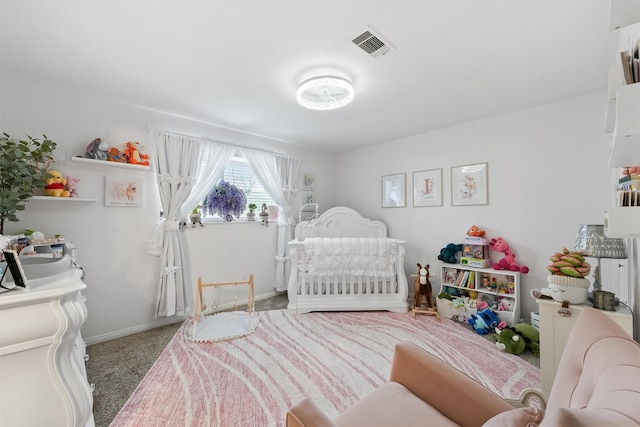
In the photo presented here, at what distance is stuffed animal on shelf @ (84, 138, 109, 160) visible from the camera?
236 centimetres

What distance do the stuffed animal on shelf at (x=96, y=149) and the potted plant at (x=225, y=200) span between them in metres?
1.12

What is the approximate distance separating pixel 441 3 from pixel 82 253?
3.30 metres

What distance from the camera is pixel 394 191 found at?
3900 mm

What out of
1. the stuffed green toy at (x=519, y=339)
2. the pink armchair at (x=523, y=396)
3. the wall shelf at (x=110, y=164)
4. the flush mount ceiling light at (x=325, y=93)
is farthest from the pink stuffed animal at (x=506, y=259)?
the wall shelf at (x=110, y=164)

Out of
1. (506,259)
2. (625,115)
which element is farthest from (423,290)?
(625,115)

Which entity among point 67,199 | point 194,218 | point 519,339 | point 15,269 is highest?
point 67,199

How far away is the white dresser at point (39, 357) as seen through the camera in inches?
36.7

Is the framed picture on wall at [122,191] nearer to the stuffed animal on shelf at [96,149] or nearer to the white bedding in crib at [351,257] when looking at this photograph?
the stuffed animal on shelf at [96,149]

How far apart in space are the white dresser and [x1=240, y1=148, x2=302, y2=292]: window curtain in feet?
8.98

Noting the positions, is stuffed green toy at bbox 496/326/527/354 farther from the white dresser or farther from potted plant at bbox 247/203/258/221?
potted plant at bbox 247/203/258/221

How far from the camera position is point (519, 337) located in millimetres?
2270

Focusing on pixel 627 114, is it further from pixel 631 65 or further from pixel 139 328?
pixel 139 328

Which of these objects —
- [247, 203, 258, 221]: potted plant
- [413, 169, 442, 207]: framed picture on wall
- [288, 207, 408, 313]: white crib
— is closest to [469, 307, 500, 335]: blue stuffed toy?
[288, 207, 408, 313]: white crib

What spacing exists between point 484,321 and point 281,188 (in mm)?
2939
